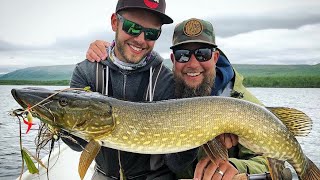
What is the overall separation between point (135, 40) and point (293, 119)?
1.27 metres

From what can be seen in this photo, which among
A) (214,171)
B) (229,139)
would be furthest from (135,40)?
(214,171)

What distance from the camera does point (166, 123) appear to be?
2234 millimetres

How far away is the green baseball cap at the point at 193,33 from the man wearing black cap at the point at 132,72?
54 cm

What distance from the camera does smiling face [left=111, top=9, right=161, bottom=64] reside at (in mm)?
2713

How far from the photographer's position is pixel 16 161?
7.54 m

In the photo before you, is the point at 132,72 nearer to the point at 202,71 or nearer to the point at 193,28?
the point at 202,71

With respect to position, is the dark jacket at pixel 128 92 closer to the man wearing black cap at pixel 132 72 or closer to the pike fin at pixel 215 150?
the man wearing black cap at pixel 132 72

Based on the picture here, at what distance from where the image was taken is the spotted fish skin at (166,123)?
205 centimetres

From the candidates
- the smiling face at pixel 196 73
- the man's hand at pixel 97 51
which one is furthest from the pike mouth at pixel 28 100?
the smiling face at pixel 196 73

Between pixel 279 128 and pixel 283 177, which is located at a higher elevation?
pixel 279 128

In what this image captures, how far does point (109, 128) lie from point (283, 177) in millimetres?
1268

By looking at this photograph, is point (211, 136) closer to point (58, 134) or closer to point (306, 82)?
point (58, 134)

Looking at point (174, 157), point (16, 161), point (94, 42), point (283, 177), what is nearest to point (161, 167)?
point (174, 157)

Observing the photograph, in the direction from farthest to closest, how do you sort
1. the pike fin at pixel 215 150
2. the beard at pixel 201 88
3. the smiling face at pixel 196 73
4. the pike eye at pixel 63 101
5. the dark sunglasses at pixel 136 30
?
1. the smiling face at pixel 196 73
2. the beard at pixel 201 88
3. the dark sunglasses at pixel 136 30
4. the pike fin at pixel 215 150
5. the pike eye at pixel 63 101
